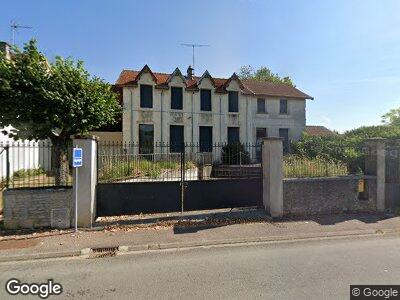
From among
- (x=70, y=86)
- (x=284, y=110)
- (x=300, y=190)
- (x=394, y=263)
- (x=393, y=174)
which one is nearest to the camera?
(x=394, y=263)

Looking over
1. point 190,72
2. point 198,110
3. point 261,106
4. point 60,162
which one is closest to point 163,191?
point 60,162

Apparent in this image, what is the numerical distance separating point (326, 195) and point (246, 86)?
66.1ft

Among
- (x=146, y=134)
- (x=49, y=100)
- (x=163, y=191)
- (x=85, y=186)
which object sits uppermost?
(x=146, y=134)

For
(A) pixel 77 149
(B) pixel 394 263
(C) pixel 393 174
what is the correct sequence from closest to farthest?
1. (B) pixel 394 263
2. (A) pixel 77 149
3. (C) pixel 393 174

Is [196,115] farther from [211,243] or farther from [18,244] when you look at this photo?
[18,244]

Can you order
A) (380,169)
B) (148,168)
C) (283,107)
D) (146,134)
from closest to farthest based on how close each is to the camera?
1. (380,169)
2. (148,168)
3. (146,134)
4. (283,107)

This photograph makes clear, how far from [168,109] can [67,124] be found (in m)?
15.4

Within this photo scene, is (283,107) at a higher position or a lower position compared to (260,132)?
higher

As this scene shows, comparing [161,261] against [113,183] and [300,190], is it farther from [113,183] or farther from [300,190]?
[300,190]

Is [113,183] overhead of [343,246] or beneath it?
overhead

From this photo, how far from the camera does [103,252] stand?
643 centimetres

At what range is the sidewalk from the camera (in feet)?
22.2

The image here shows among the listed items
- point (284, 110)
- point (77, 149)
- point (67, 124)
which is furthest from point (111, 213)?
point (284, 110)

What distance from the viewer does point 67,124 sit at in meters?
8.83
